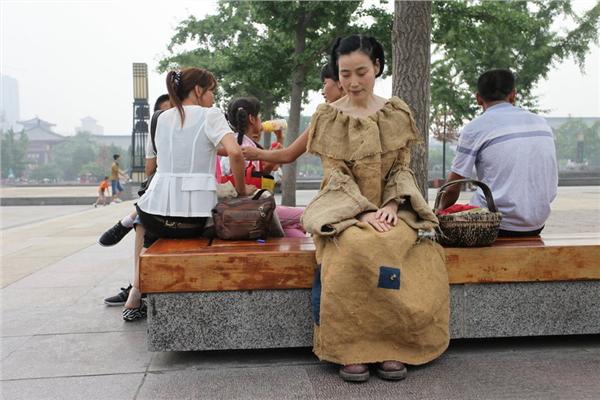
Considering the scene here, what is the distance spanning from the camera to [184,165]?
3.60 metres

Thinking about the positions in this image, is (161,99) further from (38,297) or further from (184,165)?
(38,297)

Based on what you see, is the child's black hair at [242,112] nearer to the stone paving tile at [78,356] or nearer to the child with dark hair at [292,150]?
the child with dark hair at [292,150]

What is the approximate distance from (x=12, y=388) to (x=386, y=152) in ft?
7.67

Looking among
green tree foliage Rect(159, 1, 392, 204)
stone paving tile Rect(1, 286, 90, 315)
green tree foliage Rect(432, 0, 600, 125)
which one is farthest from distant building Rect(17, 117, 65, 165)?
stone paving tile Rect(1, 286, 90, 315)

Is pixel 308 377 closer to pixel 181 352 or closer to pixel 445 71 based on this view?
pixel 181 352

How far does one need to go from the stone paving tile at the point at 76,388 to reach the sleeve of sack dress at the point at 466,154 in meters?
2.34

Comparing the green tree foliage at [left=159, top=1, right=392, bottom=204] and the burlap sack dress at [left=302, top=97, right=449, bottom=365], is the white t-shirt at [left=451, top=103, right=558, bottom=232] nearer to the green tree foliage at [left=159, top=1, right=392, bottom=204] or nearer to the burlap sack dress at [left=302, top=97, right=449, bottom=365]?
the burlap sack dress at [left=302, top=97, right=449, bottom=365]

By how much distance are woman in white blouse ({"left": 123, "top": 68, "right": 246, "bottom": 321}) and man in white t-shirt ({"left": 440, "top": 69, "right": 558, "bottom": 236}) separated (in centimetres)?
153

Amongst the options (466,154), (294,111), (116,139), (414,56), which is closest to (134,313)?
(466,154)

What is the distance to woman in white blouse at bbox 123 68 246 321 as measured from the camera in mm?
3574

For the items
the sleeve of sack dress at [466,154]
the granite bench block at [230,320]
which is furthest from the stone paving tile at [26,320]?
the sleeve of sack dress at [466,154]

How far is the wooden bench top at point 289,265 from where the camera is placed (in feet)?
9.99

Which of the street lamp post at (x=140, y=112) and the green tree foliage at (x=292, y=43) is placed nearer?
the green tree foliage at (x=292, y=43)

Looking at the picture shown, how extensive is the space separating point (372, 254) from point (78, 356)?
1882 mm
